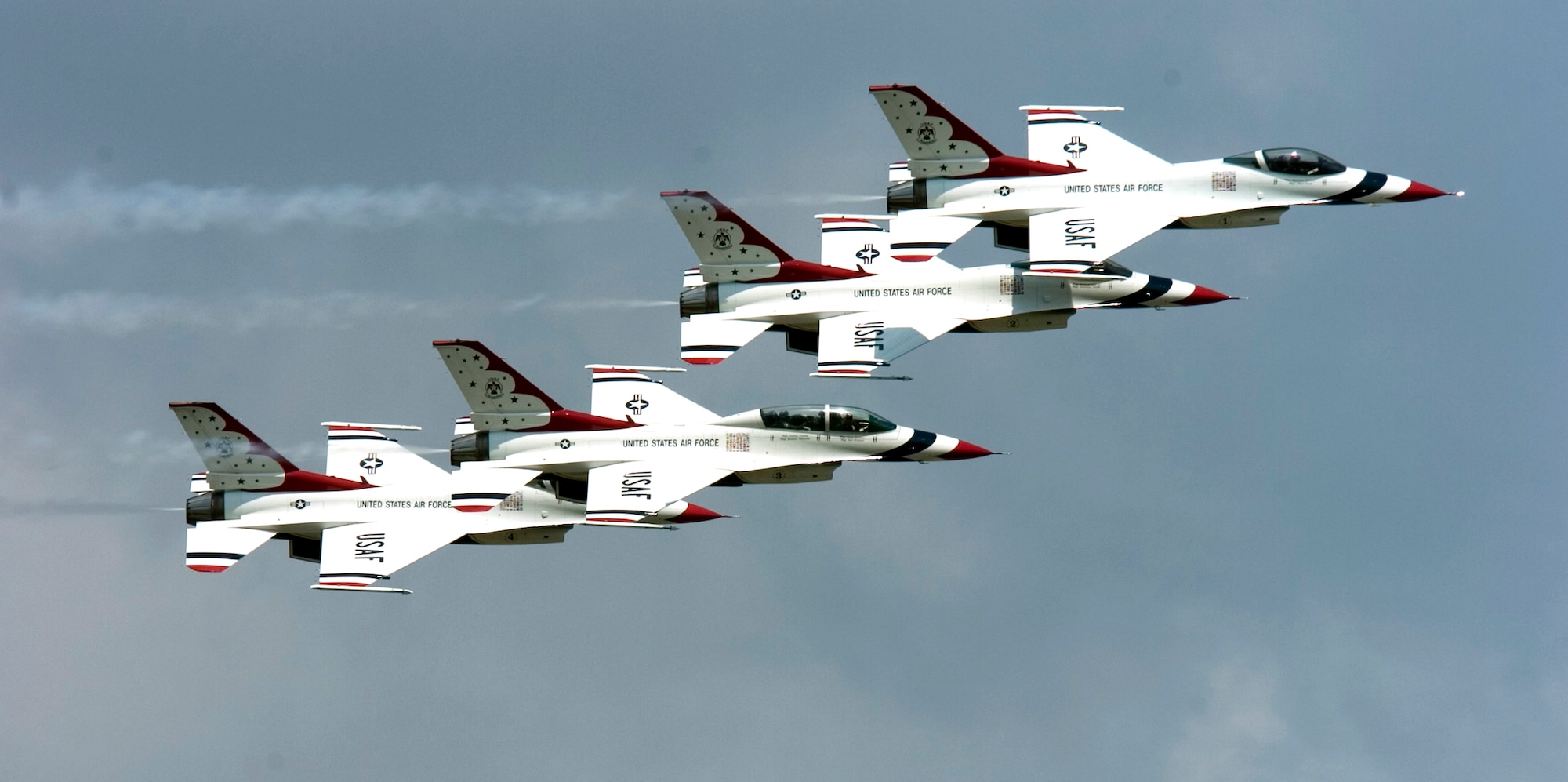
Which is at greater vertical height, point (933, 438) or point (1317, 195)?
point (1317, 195)

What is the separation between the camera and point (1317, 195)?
311 ft

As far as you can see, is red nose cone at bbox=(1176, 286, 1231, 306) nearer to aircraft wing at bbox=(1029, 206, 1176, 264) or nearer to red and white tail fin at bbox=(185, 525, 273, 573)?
aircraft wing at bbox=(1029, 206, 1176, 264)

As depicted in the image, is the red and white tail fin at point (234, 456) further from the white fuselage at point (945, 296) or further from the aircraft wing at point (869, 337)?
the aircraft wing at point (869, 337)

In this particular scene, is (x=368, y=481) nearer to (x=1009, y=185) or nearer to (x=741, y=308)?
(x=741, y=308)

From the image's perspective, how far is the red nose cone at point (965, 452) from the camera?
9300cm

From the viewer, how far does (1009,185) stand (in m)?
95.4

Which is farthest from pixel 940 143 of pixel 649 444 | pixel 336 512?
pixel 336 512

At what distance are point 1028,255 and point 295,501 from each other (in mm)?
22831

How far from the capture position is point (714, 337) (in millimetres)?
94062

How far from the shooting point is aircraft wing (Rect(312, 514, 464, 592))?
9400 centimetres

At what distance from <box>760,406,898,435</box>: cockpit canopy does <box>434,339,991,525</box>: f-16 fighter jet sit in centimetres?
2

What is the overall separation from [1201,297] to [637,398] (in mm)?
16955

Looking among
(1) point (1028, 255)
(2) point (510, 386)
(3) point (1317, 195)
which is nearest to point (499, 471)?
(2) point (510, 386)

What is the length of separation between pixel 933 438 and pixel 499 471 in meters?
12.6
